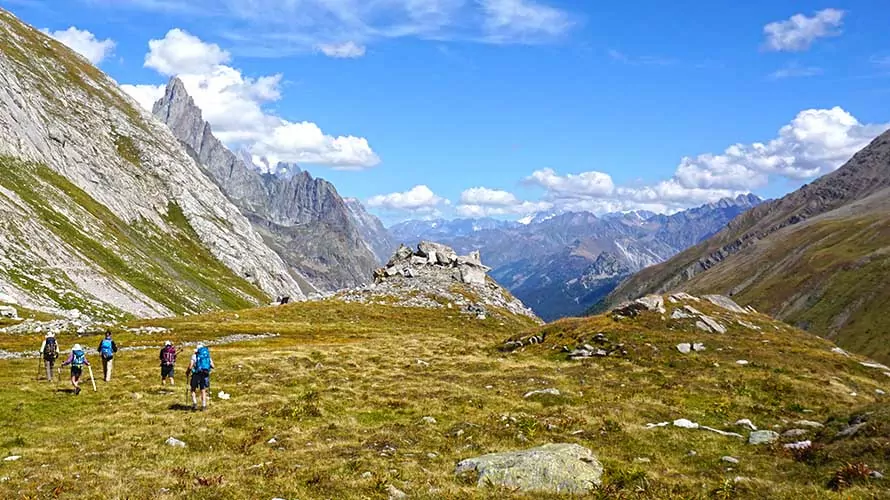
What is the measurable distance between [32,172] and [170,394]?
16467 centimetres

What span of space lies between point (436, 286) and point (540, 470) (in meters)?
104

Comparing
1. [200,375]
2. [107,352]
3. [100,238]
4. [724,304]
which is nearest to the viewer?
[200,375]

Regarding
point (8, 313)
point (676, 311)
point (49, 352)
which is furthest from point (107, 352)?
point (8, 313)

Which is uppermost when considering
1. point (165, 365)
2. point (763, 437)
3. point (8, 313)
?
point (8, 313)

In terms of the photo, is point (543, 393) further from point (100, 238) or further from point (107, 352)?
point (100, 238)

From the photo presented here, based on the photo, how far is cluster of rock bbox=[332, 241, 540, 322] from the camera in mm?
112188

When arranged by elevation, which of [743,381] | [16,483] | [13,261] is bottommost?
[743,381]

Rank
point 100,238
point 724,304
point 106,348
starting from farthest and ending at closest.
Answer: point 100,238, point 724,304, point 106,348

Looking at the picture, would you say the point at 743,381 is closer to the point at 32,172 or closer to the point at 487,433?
the point at 487,433

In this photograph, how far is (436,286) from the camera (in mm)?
121438

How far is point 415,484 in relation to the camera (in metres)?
17.6

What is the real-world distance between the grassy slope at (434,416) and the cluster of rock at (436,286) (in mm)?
55216

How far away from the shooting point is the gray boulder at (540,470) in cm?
1731

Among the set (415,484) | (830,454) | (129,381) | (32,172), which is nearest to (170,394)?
(129,381)
